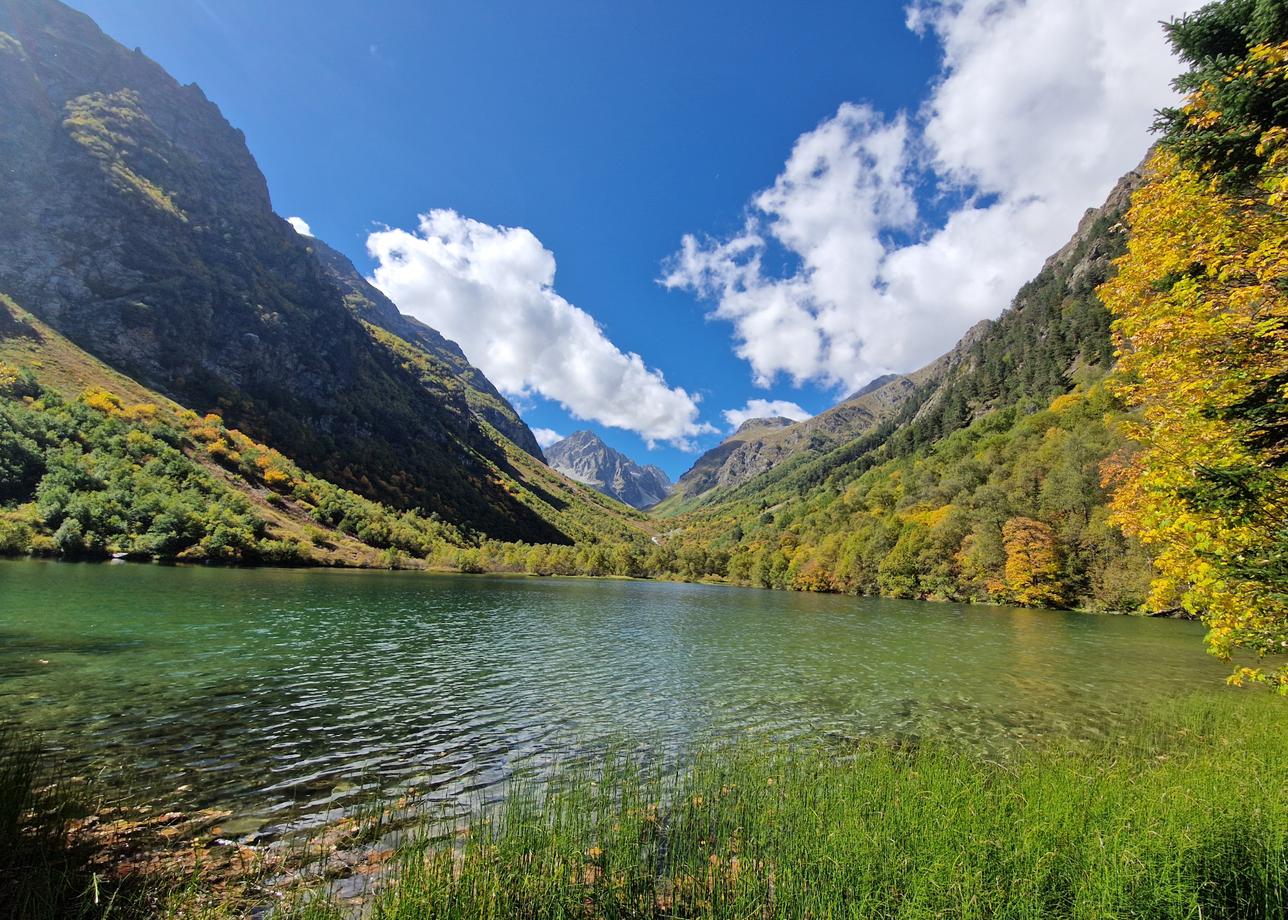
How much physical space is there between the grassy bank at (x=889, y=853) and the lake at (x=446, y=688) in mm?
5964

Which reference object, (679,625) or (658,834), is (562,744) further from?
(679,625)

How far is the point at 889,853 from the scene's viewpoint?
796 centimetres

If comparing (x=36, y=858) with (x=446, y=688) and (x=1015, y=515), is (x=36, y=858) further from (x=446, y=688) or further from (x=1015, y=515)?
(x=1015, y=515)

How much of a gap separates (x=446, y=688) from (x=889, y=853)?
23.0 metres

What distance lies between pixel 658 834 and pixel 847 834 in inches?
149

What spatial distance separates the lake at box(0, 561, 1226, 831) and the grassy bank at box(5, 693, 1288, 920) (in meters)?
5.96

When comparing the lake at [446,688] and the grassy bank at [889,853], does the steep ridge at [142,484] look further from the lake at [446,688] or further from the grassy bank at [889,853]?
the grassy bank at [889,853]

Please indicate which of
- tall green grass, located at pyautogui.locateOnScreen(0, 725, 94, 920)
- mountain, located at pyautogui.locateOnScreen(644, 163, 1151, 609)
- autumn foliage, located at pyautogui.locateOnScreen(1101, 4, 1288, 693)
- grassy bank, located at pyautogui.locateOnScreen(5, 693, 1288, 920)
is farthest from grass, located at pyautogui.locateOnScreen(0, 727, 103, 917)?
mountain, located at pyautogui.locateOnScreen(644, 163, 1151, 609)

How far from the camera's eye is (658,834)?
1059cm

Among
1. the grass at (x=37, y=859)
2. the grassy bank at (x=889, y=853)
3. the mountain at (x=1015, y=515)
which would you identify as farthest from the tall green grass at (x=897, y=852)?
the mountain at (x=1015, y=515)

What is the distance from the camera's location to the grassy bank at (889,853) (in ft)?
22.1

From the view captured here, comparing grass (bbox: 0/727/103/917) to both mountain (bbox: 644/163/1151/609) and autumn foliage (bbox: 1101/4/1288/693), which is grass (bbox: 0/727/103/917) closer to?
autumn foliage (bbox: 1101/4/1288/693)

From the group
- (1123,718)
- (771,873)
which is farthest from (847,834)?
(1123,718)

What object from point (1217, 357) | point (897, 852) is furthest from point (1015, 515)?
point (897, 852)
